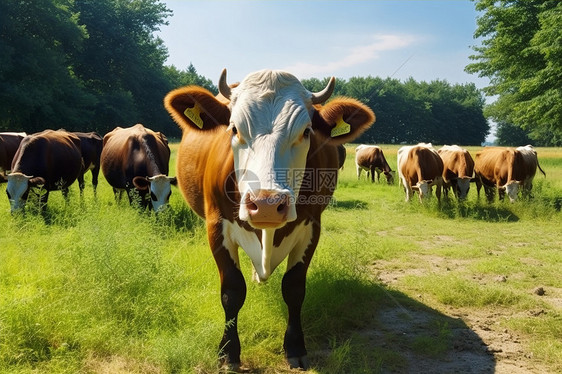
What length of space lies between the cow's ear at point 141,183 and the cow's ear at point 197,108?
3.94m

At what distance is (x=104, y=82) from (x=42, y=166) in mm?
34281

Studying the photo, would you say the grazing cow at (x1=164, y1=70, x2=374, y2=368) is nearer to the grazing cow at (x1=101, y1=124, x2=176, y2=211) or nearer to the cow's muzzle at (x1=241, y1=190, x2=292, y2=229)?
the cow's muzzle at (x1=241, y1=190, x2=292, y2=229)

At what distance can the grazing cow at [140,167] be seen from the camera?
6.81 m

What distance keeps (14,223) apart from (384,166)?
616 inches

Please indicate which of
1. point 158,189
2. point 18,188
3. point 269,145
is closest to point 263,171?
point 269,145

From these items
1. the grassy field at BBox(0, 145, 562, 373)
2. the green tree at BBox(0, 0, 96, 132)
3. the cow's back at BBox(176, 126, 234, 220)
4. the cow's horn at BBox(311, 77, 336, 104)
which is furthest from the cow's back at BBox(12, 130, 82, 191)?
the green tree at BBox(0, 0, 96, 132)

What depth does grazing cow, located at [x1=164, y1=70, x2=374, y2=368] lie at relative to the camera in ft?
8.27

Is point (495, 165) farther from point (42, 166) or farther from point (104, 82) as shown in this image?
point (104, 82)

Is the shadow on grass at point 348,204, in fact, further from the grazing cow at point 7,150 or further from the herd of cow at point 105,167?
the grazing cow at point 7,150

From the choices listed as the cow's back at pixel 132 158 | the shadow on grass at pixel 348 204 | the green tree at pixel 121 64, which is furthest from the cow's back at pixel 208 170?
the green tree at pixel 121 64

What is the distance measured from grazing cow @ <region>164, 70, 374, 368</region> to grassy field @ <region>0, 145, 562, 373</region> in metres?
0.34

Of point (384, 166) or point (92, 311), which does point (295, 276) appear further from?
point (384, 166)

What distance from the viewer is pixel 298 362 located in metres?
2.94

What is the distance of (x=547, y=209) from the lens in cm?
949
